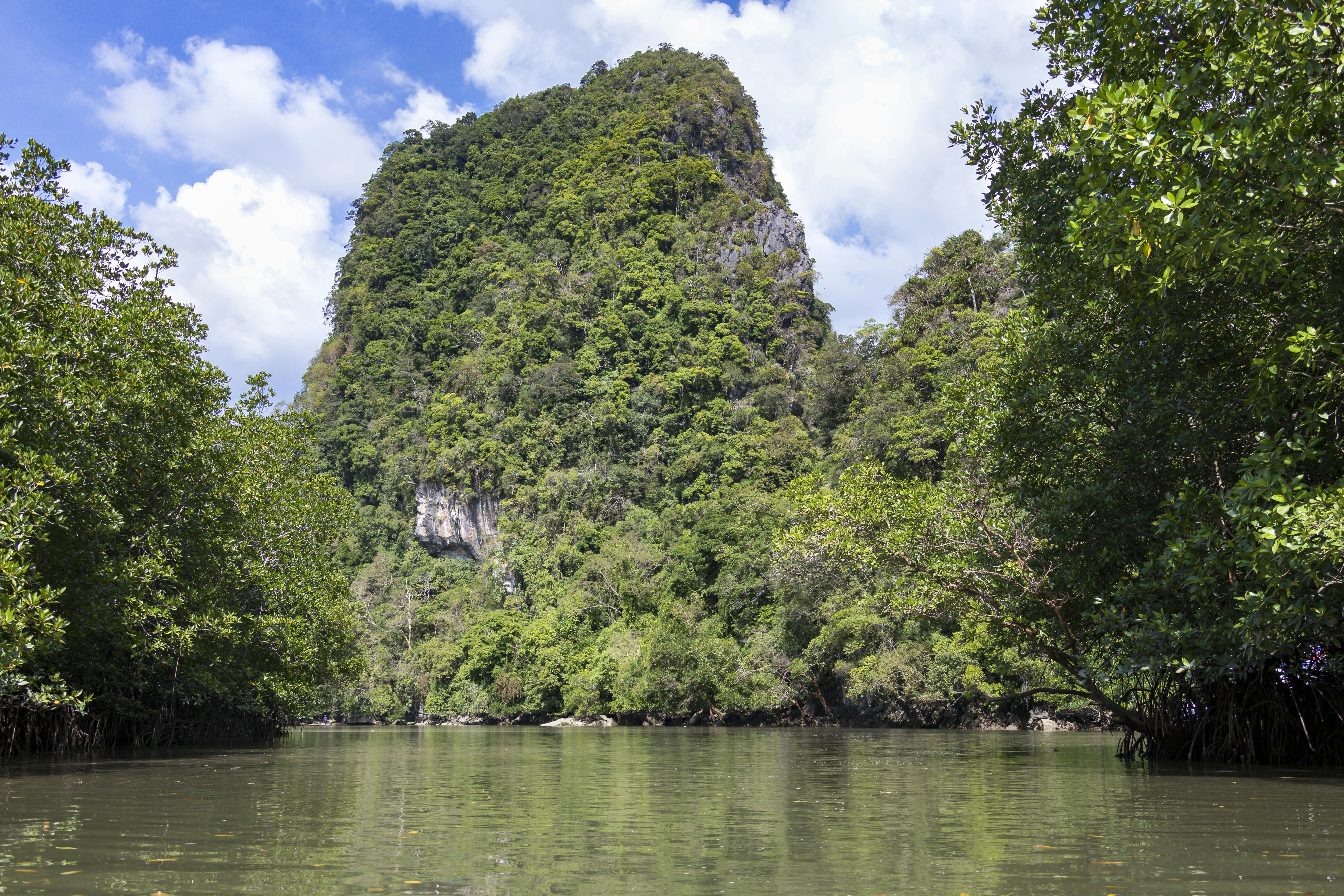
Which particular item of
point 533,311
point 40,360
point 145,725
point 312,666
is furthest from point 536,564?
point 40,360

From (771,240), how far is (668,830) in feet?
241

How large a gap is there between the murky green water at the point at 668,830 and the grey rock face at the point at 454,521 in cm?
5039

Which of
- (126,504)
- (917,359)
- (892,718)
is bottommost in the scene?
(892,718)

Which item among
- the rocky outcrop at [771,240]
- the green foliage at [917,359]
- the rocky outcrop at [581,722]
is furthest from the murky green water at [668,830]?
the rocky outcrop at [771,240]

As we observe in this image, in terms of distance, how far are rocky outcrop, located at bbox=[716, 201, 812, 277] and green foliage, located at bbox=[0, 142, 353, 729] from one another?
56.7 m

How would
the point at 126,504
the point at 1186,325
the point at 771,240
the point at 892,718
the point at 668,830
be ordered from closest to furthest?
the point at 668,830, the point at 1186,325, the point at 126,504, the point at 892,718, the point at 771,240

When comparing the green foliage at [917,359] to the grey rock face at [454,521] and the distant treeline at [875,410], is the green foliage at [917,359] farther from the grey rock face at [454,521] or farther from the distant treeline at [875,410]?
the grey rock face at [454,521]

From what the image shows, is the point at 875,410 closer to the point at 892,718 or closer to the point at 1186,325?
the point at 892,718

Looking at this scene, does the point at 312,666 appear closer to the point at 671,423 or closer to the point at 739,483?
the point at 739,483

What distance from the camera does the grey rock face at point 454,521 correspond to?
63.7m

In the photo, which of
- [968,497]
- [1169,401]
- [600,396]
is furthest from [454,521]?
[1169,401]

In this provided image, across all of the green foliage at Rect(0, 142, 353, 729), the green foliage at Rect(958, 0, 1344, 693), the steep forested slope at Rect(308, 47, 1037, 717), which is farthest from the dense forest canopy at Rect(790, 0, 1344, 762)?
the steep forested slope at Rect(308, 47, 1037, 717)

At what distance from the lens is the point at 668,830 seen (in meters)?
6.59

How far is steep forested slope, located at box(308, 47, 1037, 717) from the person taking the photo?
42.6 metres
